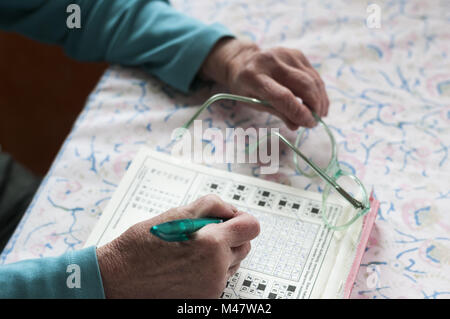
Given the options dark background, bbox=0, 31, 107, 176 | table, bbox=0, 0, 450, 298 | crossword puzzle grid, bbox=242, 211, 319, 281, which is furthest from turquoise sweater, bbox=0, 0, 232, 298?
dark background, bbox=0, 31, 107, 176

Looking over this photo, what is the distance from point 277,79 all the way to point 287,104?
0.18ft

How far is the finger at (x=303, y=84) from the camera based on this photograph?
2.54 ft

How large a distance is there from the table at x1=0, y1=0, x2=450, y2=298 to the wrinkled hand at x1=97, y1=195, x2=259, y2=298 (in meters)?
0.12

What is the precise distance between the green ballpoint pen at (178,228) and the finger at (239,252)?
0.15 feet

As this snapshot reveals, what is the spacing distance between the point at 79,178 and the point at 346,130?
390mm

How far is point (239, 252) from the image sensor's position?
622mm

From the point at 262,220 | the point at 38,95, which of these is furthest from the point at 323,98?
the point at 38,95

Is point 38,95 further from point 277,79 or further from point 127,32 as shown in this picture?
point 277,79

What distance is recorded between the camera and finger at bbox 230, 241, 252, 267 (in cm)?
62

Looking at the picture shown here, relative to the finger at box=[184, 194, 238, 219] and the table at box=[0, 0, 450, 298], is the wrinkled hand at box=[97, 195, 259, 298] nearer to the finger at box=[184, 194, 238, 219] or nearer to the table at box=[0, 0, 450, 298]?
the finger at box=[184, 194, 238, 219]

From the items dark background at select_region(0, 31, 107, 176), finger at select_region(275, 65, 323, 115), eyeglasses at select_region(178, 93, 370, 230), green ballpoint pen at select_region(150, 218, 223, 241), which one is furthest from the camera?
dark background at select_region(0, 31, 107, 176)

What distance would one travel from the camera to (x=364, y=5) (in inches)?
38.4

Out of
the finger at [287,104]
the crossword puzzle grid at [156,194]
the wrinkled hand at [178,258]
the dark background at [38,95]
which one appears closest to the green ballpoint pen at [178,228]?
Result: the wrinkled hand at [178,258]

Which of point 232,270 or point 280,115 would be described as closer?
point 232,270
